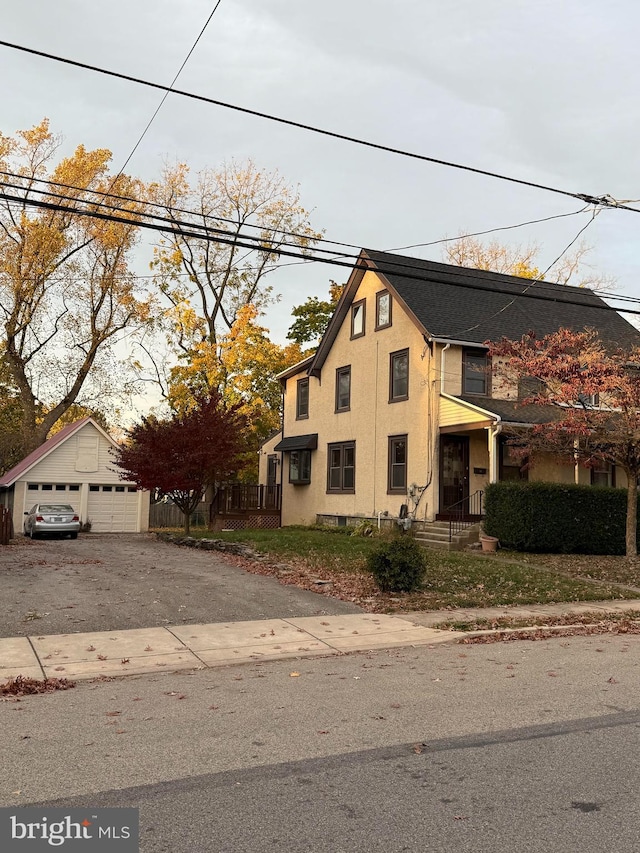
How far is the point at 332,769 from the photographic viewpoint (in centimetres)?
502

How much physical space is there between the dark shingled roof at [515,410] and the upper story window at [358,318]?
19.1 feet

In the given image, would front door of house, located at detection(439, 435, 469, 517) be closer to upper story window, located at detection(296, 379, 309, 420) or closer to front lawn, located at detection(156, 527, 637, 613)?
front lawn, located at detection(156, 527, 637, 613)

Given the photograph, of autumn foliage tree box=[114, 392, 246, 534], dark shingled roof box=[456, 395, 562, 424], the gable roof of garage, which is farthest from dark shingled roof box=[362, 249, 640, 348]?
the gable roof of garage

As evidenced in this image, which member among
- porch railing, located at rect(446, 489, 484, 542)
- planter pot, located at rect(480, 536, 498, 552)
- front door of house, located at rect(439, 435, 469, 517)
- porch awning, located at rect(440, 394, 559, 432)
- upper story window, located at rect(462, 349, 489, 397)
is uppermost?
upper story window, located at rect(462, 349, 489, 397)

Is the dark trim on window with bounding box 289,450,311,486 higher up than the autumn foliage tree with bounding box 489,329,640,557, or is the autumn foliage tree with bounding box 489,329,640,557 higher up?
the autumn foliage tree with bounding box 489,329,640,557

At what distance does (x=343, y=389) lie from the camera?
2919cm

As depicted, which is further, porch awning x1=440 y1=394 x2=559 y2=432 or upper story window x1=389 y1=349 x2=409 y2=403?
upper story window x1=389 y1=349 x2=409 y2=403

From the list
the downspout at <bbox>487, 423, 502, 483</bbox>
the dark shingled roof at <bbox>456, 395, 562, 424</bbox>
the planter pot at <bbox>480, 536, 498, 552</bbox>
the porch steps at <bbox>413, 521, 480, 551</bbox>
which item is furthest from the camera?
the dark shingled roof at <bbox>456, 395, 562, 424</bbox>

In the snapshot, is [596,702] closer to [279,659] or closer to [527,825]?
[527,825]

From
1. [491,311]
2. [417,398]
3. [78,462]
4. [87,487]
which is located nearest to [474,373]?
[417,398]

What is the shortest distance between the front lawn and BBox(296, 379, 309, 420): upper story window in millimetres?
13184

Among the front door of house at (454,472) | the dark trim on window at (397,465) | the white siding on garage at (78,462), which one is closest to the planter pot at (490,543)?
the front door of house at (454,472)

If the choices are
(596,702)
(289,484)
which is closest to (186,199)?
(289,484)

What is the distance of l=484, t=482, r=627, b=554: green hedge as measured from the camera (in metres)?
19.9
